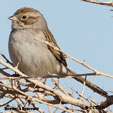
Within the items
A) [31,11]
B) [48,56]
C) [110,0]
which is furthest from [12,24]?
[110,0]

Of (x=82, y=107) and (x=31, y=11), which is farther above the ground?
(x=31, y=11)

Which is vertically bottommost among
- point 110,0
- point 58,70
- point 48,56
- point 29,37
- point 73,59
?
point 58,70

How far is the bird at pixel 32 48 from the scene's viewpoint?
4879 millimetres

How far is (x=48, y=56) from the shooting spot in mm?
5254

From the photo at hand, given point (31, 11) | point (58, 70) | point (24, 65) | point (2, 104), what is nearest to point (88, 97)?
point (2, 104)

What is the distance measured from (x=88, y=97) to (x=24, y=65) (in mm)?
2186

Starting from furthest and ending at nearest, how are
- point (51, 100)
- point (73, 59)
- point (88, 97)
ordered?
1. point (51, 100)
2. point (88, 97)
3. point (73, 59)

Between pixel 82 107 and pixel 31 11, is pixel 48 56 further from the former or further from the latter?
pixel 82 107

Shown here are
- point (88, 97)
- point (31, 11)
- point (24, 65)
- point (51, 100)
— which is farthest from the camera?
point (31, 11)

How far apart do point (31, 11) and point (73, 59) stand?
3.76m

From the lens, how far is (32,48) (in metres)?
4.89

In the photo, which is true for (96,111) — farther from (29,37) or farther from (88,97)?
(29,37)

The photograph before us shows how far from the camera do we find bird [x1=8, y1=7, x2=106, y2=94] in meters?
4.88

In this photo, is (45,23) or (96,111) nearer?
(96,111)
